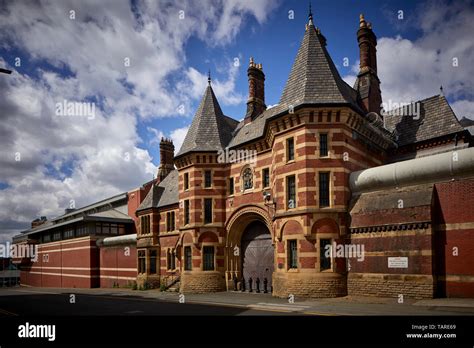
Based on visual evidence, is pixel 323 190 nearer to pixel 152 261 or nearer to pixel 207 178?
pixel 207 178

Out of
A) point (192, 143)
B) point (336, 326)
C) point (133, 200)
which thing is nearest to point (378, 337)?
point (336, 326)

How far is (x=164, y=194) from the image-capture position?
3609 cm

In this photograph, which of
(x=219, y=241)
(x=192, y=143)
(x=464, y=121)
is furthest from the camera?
(x=464, y=121)

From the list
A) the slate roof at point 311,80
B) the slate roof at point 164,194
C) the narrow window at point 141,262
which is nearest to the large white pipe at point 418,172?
the slate roof at point 311,80

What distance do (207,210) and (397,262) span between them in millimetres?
14340

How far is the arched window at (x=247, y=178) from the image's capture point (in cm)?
2589

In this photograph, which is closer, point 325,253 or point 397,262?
point 397,262

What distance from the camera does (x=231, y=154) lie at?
2777 centimetres

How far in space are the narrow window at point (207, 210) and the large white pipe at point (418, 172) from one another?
11328mm

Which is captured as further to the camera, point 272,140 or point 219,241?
point 219,241

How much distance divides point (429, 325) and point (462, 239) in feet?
24.3

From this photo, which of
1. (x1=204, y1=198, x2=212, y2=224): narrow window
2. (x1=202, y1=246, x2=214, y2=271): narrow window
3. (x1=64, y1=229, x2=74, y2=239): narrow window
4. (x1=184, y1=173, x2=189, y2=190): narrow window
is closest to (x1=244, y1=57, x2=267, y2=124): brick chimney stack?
(x1=184, y1=173, x2=189, y2=190): narrow window

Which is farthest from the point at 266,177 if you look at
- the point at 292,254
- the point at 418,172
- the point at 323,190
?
the point at 418,172

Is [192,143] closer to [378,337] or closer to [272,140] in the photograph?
[272,140]
